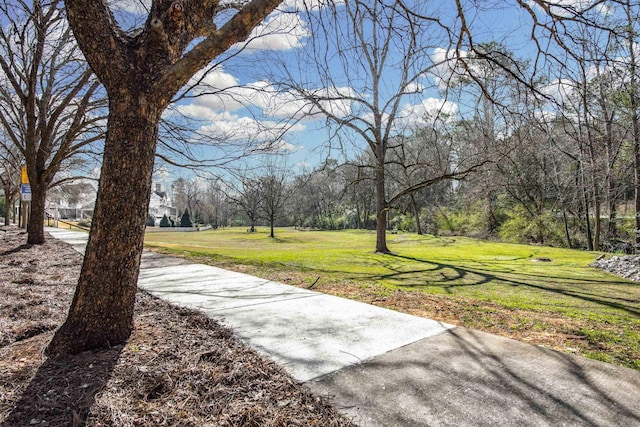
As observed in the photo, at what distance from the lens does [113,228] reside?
2570 mm

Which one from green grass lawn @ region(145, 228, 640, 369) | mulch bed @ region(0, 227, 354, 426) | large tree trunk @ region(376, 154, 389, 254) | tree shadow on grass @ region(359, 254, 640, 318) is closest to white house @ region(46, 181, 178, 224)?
large tree trunk @ region(376, 154, 389, 254)

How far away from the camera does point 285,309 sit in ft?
13.7

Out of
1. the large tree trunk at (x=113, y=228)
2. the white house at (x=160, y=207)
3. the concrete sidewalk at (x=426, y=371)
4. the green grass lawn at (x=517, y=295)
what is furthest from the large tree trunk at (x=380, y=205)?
the white house at (x=160, y=207)

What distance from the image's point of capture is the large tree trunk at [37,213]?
35.1 ft

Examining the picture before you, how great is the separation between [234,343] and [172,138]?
539 cm

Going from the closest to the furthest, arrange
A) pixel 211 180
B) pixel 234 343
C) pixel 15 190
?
pixel 234 343, pixel 211 180, pixel 15 190

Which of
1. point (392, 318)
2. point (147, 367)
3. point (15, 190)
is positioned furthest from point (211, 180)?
point (15, 190)

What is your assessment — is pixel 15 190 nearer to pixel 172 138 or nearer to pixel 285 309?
pixel 172 138

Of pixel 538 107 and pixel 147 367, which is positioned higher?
pixel 538 107

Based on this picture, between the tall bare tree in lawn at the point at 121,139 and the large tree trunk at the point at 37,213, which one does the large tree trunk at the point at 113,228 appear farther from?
the large tree trunk at the point at 37,213

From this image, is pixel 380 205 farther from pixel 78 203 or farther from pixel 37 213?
pixel 78 203

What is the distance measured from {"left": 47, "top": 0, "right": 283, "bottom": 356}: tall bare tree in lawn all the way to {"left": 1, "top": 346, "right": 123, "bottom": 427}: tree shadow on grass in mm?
183

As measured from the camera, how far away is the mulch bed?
1.88 meters

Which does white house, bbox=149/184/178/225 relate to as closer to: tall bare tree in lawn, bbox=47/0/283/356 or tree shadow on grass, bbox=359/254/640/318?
tree shadow on grass, bbox=359/254/640/318
